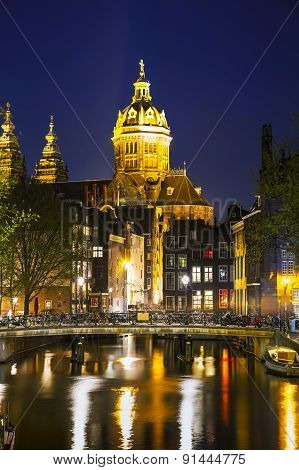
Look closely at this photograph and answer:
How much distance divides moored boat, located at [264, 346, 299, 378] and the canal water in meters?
0.89

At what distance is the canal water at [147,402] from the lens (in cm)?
5338

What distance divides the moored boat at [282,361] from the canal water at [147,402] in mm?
887

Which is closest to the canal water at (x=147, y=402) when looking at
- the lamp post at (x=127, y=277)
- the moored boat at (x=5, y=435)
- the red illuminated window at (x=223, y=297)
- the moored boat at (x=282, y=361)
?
the moored boat at (x=282, y=361)

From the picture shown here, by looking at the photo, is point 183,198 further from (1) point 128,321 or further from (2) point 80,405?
(2) point 80,405

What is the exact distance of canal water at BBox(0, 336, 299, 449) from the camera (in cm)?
5338

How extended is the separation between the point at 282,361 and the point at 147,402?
14.3 m

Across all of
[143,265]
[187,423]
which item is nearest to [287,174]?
[187,423]

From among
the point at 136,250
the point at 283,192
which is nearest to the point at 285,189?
the point at 283,192

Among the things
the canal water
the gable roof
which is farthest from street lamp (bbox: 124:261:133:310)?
the canal water

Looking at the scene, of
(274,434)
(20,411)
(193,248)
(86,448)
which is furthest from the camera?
(193,248)

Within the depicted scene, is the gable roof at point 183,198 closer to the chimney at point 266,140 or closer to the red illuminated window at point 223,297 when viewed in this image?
the red illuminated window at point 223,297

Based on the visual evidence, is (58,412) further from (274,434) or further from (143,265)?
(143,265)
